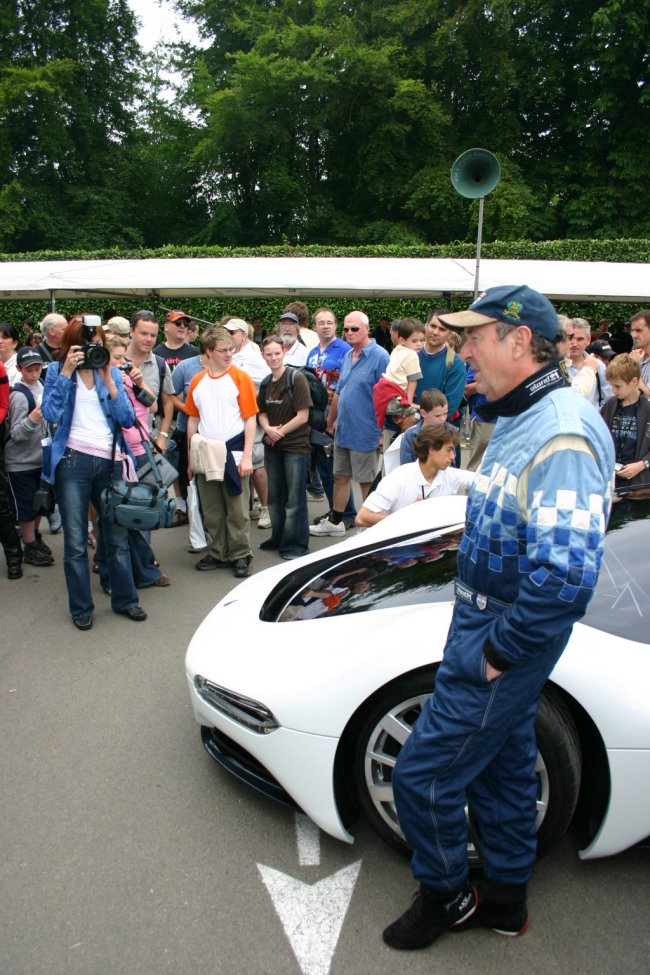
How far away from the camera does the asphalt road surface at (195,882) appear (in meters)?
2.11

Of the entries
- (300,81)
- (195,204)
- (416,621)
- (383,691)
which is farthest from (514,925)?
(195,204)

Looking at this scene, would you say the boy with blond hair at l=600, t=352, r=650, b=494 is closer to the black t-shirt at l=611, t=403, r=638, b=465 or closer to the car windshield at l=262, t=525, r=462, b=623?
the black t-shirt at l=611, t=403, r=638, b=465

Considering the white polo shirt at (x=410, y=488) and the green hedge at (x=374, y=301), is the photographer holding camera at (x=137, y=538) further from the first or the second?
the green hedge at (x=374, y=301)

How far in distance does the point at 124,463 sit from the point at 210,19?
32601 mm

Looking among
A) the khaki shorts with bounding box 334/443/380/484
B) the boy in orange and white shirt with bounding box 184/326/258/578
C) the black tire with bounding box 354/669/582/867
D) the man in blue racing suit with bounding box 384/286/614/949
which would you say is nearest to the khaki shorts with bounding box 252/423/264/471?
the khaki shorts with bounding box 334/443/380/484

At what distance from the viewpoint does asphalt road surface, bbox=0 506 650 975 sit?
6.92 feet

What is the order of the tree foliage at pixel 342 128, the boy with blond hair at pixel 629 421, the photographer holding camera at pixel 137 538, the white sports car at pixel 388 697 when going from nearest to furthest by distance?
the white sports car at pixel 388 697, the boy with blond hair at pixel 629 421, the photographer holding camera at pixel 137 538, the tree foliage at pixel 342 128

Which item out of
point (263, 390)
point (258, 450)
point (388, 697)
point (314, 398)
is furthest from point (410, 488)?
point (258, 450)

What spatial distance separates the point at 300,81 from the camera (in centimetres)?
2508

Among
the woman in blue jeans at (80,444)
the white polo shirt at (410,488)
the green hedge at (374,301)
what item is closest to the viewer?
the white polo shirt at (410,488)

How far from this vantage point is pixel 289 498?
588cm

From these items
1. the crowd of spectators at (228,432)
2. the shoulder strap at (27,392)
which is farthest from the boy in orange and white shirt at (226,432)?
the shoulder strap at (27,392)

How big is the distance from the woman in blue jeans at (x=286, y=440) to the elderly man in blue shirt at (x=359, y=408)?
376 mm

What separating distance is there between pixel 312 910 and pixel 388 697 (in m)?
0.71
